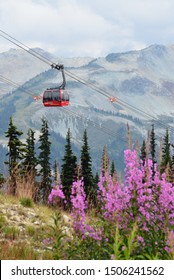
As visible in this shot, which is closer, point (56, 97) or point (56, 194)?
point (56, 194)

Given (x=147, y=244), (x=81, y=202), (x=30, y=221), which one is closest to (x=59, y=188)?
(x=81, y=202)

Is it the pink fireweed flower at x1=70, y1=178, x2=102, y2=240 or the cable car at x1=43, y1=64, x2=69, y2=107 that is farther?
the cable car at x1=43, y1=64, x2=69, y2=107

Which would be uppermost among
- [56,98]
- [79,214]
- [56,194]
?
[56,98]

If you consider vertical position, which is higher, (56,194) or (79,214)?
(56,194)

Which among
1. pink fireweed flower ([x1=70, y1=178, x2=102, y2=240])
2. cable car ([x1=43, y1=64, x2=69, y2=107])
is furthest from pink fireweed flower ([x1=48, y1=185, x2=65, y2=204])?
cable car ([x1=43, y1=64, x2=69, y2=107])

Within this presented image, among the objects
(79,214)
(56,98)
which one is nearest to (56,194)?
(79,214)

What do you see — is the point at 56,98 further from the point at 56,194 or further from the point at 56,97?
the point at 56,194

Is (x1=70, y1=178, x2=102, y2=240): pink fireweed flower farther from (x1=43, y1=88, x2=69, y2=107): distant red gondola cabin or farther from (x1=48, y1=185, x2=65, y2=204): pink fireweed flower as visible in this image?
(x1=43, y1=88, x2=69, y2=107): distant red gondola cabin

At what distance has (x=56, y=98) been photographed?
4353 cm

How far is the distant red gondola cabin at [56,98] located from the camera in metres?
43.0

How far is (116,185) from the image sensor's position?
23.2ft

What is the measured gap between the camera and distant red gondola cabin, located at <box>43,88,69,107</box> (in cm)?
4303

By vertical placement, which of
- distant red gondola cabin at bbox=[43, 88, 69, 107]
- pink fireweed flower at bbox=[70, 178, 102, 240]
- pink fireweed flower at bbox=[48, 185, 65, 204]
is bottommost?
pink fireweed flower at bbox=[70, 178, 102, 240]

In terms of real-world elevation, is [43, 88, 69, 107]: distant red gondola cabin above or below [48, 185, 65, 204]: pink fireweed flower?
above
